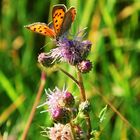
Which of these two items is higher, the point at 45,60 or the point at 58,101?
the point at 45,60

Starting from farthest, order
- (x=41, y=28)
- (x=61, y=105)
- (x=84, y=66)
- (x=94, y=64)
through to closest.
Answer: (x=94, y=64), (x=61, y=105), (x=84, y=66), (x=41, y=28)

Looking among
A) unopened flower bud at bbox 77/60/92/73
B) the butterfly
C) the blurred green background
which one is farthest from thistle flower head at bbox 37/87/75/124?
the blurred green background

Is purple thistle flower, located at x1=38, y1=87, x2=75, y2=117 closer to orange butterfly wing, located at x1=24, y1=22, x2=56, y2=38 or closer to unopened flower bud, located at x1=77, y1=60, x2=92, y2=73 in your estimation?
unopened flower bud, located at x1=77, y1=60, x2=92, y2=73

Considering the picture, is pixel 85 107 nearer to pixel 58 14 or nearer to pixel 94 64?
pixel 58 14

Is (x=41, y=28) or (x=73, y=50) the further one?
(x=73, y=50)

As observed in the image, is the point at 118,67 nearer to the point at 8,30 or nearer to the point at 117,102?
the point at 117,102

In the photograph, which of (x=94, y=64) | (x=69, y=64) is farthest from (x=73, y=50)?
(x=94, y=64)
